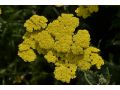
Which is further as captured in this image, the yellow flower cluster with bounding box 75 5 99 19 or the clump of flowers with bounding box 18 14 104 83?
the yellow flower cluster with bounding box 75 5 99 19

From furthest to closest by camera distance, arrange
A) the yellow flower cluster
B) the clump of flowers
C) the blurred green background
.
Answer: the blurred green background, the yellow flower cluster, the clump of flowers

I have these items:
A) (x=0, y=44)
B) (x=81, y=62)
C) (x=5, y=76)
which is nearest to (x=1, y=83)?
(x=5, y=76)

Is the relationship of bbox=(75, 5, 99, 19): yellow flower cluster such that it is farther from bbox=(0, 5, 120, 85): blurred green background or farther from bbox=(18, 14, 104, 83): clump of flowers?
bbox=(18, 14, 104, 83): clump of flowers

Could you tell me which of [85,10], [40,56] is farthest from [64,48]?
[40,56]

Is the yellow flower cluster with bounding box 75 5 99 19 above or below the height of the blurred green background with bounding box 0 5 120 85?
above

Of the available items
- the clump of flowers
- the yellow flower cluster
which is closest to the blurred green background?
the yellow flower cluster

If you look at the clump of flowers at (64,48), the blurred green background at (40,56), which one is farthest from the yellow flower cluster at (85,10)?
the clump of flowers at (64,48)

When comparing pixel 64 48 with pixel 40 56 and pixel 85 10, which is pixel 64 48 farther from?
pixel 40 56
